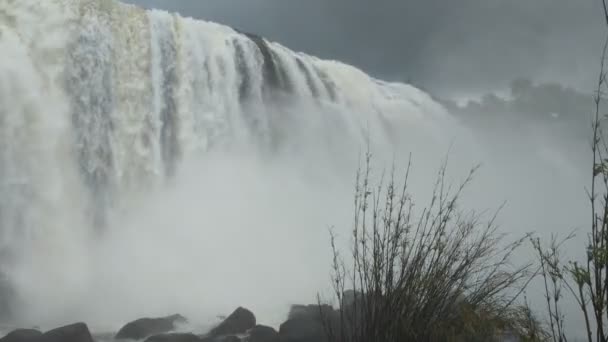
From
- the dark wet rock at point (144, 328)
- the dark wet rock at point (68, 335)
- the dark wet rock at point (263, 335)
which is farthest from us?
the dark wet rock at point (144, 328)

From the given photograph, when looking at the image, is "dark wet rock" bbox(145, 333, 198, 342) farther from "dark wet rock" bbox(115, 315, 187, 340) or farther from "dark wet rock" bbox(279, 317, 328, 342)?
"dark wet rock" bbox(279, 317, 328, 342)

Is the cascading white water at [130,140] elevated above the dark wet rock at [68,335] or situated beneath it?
elevated above

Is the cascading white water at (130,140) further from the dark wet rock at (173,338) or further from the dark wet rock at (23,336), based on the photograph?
the dark wet rock at (173,338)

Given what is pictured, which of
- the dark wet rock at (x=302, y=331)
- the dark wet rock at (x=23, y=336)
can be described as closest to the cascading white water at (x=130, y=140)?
the dark wet rock at (x=23, y=336)

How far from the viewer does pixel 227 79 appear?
1977cm

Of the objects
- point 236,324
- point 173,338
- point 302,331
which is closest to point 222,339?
point 236,324

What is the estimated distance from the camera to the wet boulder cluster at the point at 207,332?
29.6 feet

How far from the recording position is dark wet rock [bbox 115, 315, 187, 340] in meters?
10.6

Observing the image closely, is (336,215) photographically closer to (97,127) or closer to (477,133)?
(97,127)

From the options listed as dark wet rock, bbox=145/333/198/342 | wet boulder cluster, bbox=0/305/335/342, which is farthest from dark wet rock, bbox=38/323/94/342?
dark wet rock, bbox=145/333/198/342

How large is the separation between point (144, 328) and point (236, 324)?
1961 millimetres

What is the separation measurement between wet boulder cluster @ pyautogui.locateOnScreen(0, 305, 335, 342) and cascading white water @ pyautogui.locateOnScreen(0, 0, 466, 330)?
2.45m

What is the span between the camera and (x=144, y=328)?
10.7m

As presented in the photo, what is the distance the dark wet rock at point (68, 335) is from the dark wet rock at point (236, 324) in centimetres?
260
